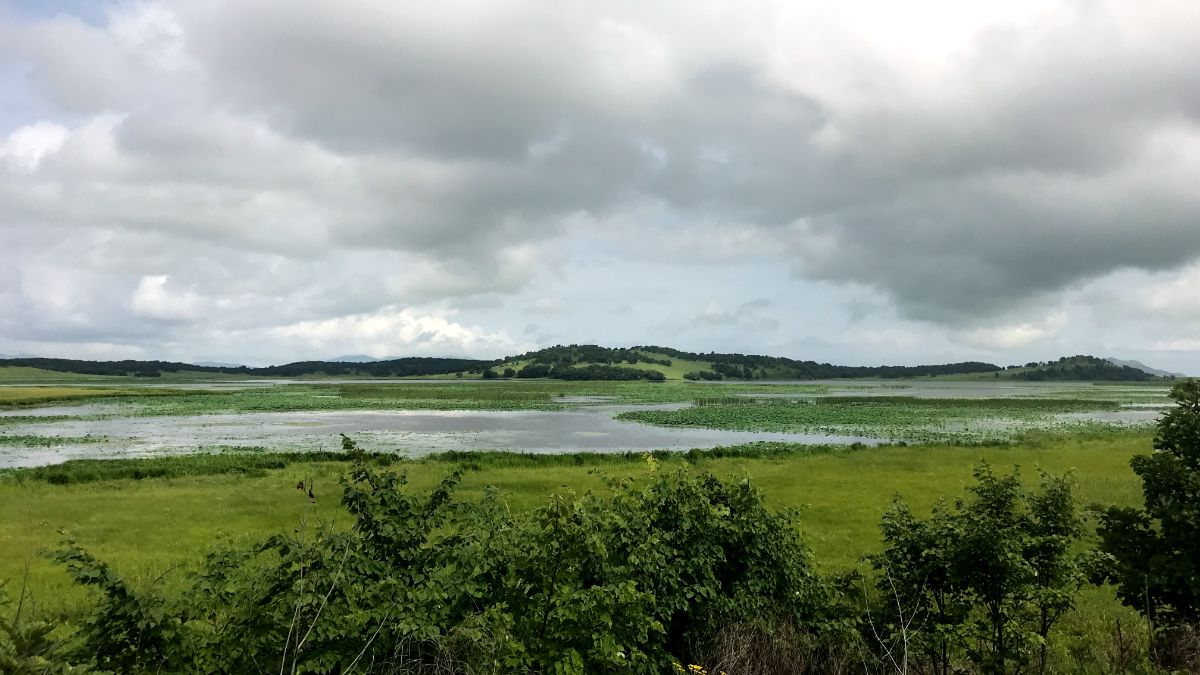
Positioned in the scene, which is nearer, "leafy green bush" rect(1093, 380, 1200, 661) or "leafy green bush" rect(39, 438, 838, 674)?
"leafy green bush" rect(39, 438, 838, 674)

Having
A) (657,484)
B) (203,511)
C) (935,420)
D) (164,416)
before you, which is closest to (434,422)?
(164,416)

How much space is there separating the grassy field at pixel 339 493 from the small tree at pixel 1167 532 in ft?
16.3

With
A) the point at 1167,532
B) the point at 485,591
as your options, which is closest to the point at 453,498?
the point at 485,591

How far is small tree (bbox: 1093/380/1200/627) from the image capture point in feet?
23.2

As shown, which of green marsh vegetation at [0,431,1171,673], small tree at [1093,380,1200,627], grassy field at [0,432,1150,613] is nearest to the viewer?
small tree at [1093,380,1200,627]

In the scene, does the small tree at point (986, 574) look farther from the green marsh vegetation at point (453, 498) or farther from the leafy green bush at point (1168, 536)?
the green marsh vegetation at point (453, 498)

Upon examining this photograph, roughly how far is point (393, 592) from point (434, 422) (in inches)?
2539

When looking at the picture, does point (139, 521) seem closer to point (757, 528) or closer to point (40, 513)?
point (40, 513)

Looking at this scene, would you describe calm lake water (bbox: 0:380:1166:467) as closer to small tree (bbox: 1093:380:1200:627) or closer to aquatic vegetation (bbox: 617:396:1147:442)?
aquatic vegetation (bbox: 617:396:1147:442)

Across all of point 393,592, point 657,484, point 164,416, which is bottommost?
point 164,416

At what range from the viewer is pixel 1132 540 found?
7.76m

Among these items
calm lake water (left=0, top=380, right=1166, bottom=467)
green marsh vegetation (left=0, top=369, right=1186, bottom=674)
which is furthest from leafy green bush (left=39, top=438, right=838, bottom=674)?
calm lake water (left=0, top=380, right=1166, bottom=467)

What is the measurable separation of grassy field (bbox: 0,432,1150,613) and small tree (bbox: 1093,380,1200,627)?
497 cm

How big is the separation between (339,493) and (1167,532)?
81.3 ft
